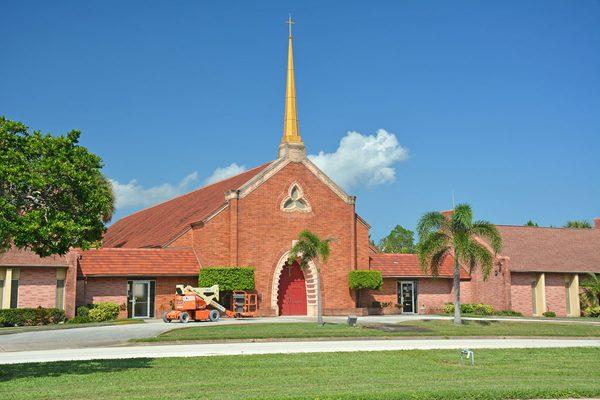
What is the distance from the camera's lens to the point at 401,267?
45.1 meters

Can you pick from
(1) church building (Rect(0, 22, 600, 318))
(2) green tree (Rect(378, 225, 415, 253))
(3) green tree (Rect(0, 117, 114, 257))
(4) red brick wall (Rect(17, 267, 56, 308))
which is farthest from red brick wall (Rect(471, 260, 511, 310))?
(2) green tree (Rect(378, 225, 415, 253))

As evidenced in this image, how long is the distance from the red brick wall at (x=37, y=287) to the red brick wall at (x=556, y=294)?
30622 mm

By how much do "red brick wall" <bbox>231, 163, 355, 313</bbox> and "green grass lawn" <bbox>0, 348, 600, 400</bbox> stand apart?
20413mm

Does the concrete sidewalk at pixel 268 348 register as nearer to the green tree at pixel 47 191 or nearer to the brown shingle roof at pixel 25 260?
the green tree at pixel 47 191

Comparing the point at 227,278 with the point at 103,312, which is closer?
the point at 103,312

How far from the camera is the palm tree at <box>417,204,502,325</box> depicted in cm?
3198

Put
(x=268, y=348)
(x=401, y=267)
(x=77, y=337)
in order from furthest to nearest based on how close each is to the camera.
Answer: (x=401, y=267), (x=77, y=337), (x=268, y=348)

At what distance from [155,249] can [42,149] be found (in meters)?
24.9

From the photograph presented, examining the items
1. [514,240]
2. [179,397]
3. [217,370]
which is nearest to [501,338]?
[217,370]

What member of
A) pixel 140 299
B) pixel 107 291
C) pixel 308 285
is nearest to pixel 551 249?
pixel 308 285

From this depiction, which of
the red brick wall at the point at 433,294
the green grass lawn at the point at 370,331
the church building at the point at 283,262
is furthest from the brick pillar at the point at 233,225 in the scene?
the red brick wall at the point at 433,294

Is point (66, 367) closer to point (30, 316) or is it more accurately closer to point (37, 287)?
point (30, 316)

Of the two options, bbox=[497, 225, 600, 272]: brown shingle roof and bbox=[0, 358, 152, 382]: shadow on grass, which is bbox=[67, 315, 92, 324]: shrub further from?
bbox=[497, 225, 600, 272]: brown shingle roof

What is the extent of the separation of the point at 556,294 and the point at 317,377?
113 feet
